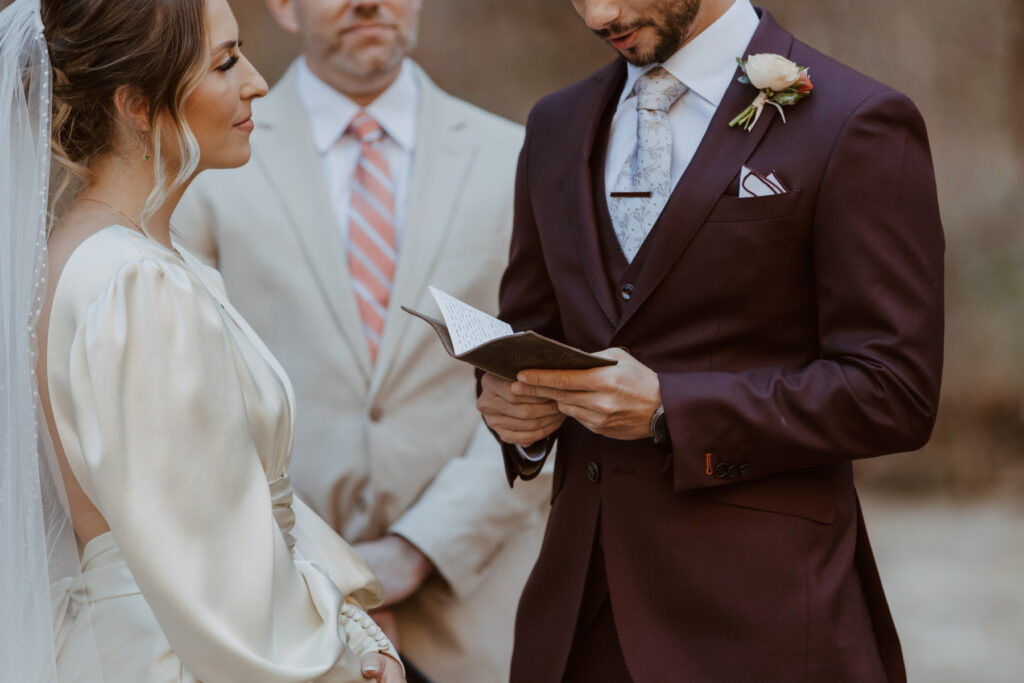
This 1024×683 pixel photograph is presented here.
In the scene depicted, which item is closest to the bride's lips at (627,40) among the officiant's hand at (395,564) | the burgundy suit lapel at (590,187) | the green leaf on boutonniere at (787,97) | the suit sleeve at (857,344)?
the burgundy suit lapel at (590,187)

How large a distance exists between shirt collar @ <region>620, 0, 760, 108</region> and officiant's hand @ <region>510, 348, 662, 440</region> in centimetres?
50

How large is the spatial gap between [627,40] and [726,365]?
585mm

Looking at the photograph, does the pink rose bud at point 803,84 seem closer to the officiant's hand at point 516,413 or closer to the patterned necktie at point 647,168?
the patterned necktie at point 647,168

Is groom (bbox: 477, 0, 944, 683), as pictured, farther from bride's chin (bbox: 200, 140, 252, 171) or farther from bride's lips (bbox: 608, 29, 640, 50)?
bride's chin (bbox: 200, 140, 252, 171)

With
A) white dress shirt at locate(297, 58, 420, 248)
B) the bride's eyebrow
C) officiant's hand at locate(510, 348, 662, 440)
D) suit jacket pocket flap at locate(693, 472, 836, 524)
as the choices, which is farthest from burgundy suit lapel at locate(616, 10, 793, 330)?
white dress shirt at locate(297, 58, 420, 248)

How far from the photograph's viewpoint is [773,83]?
1.84 meters

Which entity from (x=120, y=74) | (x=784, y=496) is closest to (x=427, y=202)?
(x=120, y=74)

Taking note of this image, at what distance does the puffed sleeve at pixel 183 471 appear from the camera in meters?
1.67

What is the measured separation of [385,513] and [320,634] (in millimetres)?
1181

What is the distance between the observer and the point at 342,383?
2994mm

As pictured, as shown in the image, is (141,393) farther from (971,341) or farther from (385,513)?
(971,341)

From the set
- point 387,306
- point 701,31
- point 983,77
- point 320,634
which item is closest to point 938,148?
point 983,77

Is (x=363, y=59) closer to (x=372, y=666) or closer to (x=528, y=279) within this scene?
(x=528, y=279)

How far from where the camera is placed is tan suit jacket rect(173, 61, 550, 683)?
2990mm
